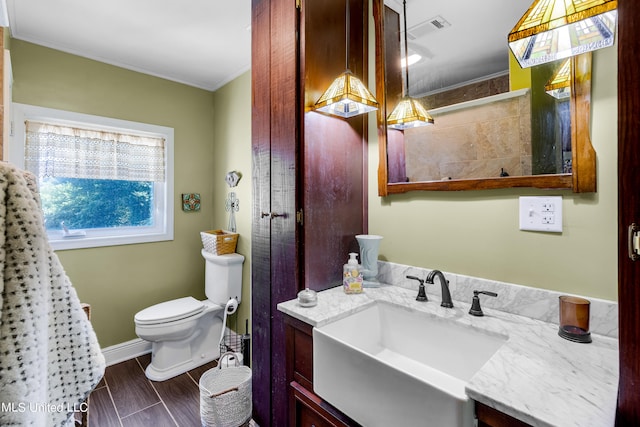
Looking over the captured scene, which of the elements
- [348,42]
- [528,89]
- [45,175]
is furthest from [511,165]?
[45,175]

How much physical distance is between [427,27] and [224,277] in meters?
2.22

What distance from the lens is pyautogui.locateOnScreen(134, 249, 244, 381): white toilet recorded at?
2189 mm

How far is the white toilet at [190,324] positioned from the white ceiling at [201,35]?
5.41 feet

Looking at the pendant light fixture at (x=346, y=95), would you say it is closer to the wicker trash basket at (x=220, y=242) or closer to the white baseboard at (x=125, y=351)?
the wicker trash basket at (x=220, y=242)

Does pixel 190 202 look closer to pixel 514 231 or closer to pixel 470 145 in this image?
pixel 470 145

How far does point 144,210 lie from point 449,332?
2.74 metres

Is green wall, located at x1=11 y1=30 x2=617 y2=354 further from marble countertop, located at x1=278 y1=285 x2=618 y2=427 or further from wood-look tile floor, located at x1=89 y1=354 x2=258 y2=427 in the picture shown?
wood-look tile floor, located at x1=89 y1=354 x2=258 y2=427

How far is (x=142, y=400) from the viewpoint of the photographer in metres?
2.00

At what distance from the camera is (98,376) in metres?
0.61

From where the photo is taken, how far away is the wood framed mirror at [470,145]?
3.15 ft

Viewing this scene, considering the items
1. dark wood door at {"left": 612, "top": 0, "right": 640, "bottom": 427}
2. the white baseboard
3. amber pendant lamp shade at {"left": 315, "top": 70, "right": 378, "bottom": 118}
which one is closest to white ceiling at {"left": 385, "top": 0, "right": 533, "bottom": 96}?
amber pendant lamp shade at {"left": 315, "top": 70, "right": 378, "bottom": 118}

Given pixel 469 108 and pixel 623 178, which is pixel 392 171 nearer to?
Result: pixel 469 108

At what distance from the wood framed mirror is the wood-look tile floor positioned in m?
1.55

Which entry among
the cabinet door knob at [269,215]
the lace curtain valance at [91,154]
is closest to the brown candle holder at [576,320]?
the cabinet door knob at [269,215]
